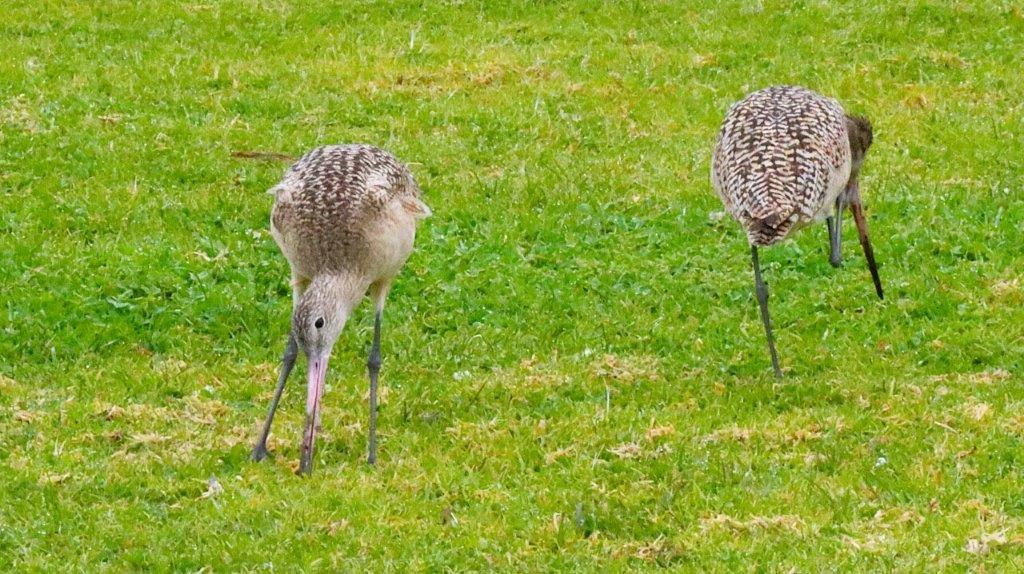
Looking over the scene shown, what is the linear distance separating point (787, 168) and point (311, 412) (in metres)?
3.56

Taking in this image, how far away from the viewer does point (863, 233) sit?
12188mm

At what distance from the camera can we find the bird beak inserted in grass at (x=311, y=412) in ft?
29.7

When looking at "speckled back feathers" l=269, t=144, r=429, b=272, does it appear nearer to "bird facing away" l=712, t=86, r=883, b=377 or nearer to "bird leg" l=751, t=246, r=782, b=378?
"bird facing away" l=712, t=86, r=883, b=377

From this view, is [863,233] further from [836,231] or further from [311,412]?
[311,412]

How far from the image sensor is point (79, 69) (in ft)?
55.0

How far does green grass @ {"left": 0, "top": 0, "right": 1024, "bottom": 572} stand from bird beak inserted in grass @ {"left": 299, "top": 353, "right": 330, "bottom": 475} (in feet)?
0.53

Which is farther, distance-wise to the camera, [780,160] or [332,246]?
[780,160]

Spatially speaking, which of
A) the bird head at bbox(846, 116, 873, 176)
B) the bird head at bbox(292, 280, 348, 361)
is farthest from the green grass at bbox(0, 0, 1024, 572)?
the bird head at bbox(846, 116, 873, 176)

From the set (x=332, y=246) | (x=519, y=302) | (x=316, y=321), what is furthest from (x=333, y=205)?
(x=519, y=302)

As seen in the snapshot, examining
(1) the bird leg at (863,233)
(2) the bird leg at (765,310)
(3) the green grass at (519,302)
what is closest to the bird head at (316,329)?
(3) the green grass at (519,302)

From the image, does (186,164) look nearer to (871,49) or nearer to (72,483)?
(72,483)

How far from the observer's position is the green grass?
8352 millimetres

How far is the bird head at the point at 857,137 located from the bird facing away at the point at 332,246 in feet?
11.8

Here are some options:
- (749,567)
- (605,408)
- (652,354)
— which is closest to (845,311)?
(652,354)
